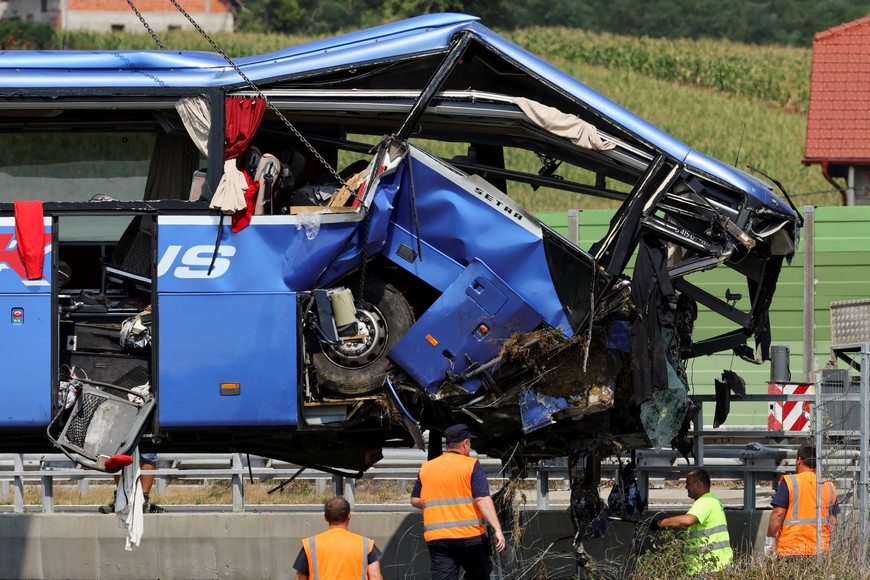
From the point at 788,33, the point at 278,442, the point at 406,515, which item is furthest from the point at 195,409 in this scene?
the point at 788,33

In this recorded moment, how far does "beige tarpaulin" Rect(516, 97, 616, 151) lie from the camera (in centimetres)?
961

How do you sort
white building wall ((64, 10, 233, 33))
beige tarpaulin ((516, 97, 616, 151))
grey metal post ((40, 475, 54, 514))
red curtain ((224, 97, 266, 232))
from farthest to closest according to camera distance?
white building wall ((64, 10, 233, 33))
grey metal post ((40, 475, 54, 514))
red curtain ((224, 97, 266, 232))
beige tarpaulin ((516, 97, 616, 151))

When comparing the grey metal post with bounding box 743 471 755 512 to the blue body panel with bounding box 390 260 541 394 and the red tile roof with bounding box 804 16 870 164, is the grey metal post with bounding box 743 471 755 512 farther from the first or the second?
the red tile roof with bounding box 804 16 870 164

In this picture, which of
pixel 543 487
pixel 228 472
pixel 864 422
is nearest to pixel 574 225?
pixel 543 487

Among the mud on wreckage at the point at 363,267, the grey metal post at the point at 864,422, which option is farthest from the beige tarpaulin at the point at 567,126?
the grey metal post at the point at 864,422

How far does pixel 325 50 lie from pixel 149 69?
127 centimetres

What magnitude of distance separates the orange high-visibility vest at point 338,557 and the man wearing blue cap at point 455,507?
105cm

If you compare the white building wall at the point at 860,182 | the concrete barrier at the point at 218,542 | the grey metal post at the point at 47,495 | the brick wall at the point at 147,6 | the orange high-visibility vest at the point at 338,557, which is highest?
the brick wall at the point at 147,6

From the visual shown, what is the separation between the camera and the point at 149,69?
389 inches

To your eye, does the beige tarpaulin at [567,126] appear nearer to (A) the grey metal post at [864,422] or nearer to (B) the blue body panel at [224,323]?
(B) the blue body panel at [224,323]

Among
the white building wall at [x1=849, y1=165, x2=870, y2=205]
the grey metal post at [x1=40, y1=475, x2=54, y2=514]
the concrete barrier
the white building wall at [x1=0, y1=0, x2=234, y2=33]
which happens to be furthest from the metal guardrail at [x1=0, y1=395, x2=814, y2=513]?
the white building wall at [x1=0, y1=0, x2=234, y2=33]

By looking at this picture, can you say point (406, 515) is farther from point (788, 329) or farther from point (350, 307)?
point (788, 329)

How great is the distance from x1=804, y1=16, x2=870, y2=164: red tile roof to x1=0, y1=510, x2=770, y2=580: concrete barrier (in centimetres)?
2106

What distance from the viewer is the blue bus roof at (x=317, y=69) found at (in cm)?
970
